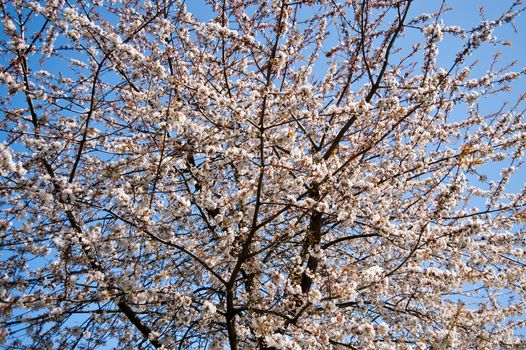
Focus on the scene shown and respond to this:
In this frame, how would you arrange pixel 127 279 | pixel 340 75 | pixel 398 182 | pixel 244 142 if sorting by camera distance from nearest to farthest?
pixel 127 279 < pixel 244 142 < pixel 398 182 < pixel 340 75

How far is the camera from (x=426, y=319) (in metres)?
6.00

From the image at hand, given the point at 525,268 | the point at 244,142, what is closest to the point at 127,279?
the point at 244,142

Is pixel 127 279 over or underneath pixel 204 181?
underneath

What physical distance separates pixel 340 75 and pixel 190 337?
5.19 metres

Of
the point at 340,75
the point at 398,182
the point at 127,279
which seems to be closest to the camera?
the point at 127,279

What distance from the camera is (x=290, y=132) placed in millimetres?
4711

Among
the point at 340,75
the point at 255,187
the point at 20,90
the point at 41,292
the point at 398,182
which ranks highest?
the point at 340,75

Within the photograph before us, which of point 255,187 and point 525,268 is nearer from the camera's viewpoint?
point 255,187

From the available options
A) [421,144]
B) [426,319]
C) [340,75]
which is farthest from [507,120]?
[426,319]

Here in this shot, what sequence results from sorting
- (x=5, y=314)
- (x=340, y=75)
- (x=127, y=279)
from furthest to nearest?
(x=340, y=75) < (x=127, y=279) < (x=5, y=314)

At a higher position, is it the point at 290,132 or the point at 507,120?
the point at 507,120

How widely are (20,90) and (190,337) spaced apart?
391 cm

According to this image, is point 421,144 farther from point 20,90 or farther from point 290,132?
point 20,90

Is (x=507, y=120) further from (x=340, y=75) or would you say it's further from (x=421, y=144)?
(x=340, y=75)
